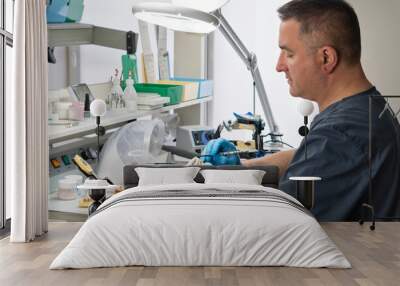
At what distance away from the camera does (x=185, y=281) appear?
387 cm

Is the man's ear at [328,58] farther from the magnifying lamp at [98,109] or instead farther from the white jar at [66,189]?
the white jar at [66,189]

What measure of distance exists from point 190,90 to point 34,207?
69.0 inches

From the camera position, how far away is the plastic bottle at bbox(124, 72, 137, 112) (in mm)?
6319

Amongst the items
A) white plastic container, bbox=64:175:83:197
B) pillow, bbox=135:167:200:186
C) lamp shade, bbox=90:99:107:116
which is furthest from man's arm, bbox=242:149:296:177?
white plastic container, bbox=64:175:83:197

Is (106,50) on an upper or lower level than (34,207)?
upper

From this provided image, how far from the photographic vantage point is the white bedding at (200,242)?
4.15m

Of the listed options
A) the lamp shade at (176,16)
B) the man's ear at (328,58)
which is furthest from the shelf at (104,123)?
the man's ear at (328,58)

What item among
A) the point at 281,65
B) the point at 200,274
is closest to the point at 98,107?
the point at 281,65

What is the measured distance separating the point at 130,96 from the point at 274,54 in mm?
1202

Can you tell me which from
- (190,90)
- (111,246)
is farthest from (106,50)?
(111,246)

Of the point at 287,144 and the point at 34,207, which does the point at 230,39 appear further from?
the point at 34,207

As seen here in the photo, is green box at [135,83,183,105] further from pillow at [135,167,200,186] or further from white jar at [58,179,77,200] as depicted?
white jar at [58,179,77,200]

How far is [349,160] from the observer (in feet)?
19.2

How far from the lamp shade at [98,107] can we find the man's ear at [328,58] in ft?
5.48
